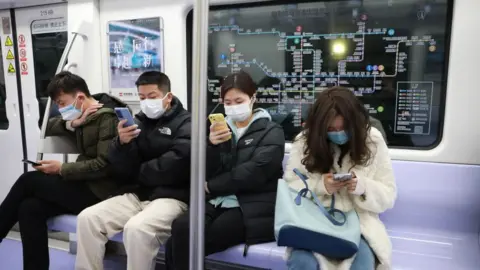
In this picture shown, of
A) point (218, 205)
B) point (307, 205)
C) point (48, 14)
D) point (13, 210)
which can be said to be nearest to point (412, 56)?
point (307, 205)

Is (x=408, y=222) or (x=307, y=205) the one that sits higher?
(x=307, y=205)

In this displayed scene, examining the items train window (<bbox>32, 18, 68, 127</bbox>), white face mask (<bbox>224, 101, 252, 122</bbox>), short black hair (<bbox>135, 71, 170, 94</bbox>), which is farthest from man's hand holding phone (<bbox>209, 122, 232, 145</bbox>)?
train window (<bbox>32, 18, 68, 127</bbox>)

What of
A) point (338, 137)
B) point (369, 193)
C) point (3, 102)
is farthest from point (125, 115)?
point (3, 102)

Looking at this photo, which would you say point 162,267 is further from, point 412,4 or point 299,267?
point 412,4

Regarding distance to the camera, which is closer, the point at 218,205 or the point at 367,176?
the point at 367,176

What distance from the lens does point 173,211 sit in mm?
2312

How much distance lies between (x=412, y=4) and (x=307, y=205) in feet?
5.10

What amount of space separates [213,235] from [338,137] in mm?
852

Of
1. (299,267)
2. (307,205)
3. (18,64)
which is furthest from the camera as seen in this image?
(18,64)

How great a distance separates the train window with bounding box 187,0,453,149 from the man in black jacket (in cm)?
78

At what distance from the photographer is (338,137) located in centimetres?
185

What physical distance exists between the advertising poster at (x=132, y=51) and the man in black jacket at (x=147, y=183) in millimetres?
774

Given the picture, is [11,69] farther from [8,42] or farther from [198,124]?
[198,124]

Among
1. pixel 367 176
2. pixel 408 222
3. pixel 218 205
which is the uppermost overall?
pixel 367 176
